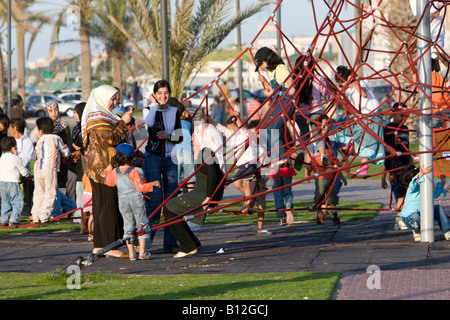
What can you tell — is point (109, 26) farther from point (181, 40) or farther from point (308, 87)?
point (308, 87)

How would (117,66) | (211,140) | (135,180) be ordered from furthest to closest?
(117,66)
(211,140)
(135,180)

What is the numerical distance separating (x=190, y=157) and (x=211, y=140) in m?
0.69

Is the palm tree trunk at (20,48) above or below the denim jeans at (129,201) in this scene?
above

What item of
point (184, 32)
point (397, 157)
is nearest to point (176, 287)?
point (397, 157)

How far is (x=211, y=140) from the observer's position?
10.6 metres

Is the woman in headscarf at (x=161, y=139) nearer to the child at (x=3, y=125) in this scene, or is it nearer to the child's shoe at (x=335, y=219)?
the child's shoe at (x=335, y=219)

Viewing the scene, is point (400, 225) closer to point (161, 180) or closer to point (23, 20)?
point (161, 180)

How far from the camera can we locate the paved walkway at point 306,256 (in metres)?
7.77

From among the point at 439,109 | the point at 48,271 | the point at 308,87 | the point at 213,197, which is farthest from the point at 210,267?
the point at 439,109

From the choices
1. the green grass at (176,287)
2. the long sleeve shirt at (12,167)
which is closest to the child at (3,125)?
the long sleeve shirt at (12,167)

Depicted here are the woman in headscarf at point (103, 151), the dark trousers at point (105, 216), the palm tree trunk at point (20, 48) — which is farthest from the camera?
the palm tree trunk at point (20, 48)

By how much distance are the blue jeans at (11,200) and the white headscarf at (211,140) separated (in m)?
3.33

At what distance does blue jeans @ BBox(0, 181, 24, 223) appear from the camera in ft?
42.2

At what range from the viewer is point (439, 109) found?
10344mm
